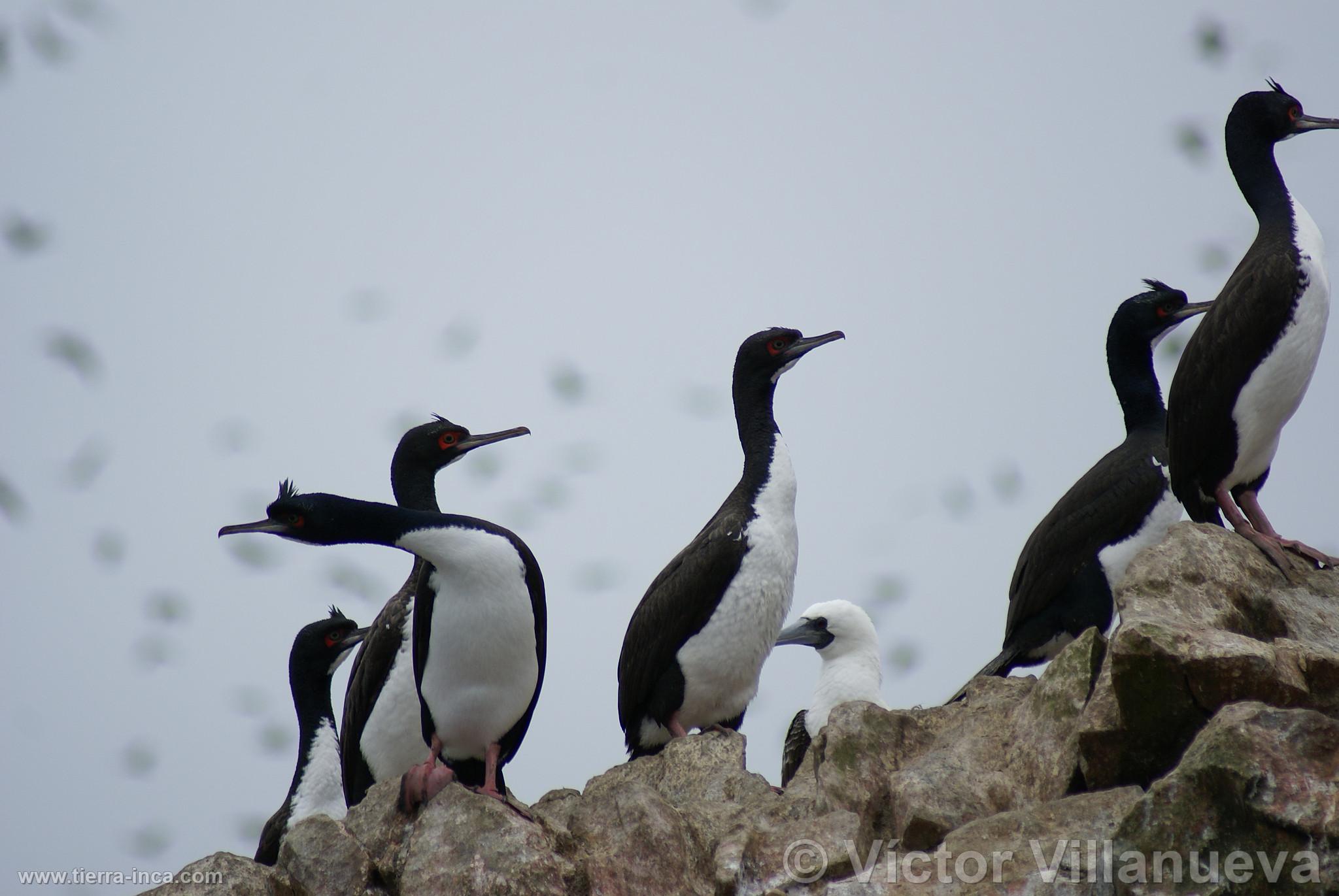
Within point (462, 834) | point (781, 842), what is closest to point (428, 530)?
point (462, 834)

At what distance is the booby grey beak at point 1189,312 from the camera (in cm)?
955

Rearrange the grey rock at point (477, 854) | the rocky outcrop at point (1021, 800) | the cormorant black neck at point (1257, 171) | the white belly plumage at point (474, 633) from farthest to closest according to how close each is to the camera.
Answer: the cormorant black neck at point (1257, 171), the white belly plumage at point (474, 633), the grey rock at point (477, 854), the rocky outcrop at point (1021, 800)

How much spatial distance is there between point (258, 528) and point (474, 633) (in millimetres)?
1365

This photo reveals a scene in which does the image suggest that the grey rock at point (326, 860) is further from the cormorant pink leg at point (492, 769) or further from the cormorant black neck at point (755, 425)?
the cormorant black neck at point (755, 425)

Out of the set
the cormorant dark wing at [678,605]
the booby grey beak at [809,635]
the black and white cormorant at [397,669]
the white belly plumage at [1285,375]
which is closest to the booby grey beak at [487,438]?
the black and white cormorant at [397,669]

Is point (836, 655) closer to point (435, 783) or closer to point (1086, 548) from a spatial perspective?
point (1086, 548)

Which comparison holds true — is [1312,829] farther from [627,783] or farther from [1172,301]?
[1172,301]

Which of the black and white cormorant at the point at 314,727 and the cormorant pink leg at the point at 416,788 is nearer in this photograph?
the cormorant pink leg at the point at 416,788

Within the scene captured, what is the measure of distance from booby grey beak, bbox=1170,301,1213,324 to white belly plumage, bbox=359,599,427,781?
6.00m

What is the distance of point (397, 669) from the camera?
29.9 feet

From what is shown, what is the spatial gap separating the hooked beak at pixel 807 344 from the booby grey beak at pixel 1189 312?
2.47 meters

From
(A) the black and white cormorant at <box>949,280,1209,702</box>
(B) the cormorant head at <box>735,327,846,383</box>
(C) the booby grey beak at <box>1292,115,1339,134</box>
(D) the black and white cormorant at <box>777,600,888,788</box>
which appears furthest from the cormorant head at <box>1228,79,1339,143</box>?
(D) the black and white cormorant at <box>777,600,888,788</box>

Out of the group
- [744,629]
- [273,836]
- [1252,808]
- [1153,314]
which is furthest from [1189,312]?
[273,836]

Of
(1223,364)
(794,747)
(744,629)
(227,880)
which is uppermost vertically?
(1223,364)
